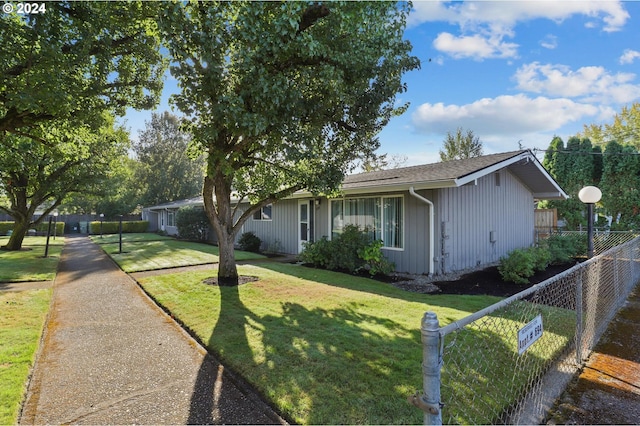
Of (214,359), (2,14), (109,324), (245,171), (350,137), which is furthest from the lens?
(245,171)

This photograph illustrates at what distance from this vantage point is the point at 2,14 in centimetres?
492

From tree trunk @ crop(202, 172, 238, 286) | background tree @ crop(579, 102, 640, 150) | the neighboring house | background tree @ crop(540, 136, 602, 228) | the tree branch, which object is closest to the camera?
the tree branch

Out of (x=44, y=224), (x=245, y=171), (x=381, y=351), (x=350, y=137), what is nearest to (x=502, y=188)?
(x=350, y=137)

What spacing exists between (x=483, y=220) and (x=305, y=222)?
6.37 m

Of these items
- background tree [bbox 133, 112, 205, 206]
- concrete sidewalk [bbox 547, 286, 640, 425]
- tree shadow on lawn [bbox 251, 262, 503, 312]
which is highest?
background tree [bbox 133, 112, 205, 206]

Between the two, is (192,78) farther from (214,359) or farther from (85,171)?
(85,171)

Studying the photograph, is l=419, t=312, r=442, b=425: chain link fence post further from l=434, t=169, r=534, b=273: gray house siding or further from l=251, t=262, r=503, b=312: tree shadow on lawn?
l=434, t=169, r=534, b=273: gray house siding

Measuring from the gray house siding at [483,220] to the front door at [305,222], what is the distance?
5.34 metres

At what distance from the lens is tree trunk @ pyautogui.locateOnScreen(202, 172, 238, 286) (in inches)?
309

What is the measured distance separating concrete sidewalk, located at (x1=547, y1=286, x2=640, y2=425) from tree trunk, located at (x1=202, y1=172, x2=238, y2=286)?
655 cm

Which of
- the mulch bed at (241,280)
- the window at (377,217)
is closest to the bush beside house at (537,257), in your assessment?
the window at (377,217)

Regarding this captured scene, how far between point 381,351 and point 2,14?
23.1 feet

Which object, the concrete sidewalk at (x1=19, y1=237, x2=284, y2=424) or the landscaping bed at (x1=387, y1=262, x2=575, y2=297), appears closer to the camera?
the concrete sidewalk at (x1=19, y1=237, x2=284, y2=424)

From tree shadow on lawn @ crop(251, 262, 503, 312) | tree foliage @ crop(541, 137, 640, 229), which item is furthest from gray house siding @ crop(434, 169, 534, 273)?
tree foliage @ crop(541, 137, 640, 229)
